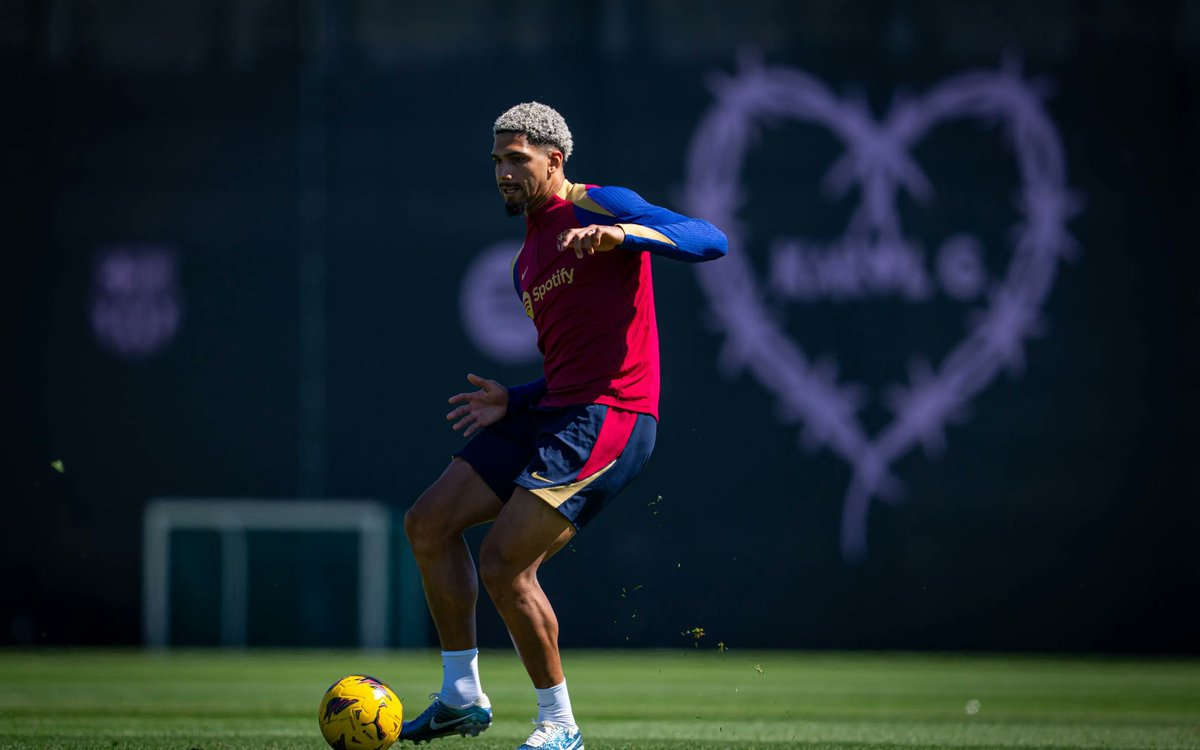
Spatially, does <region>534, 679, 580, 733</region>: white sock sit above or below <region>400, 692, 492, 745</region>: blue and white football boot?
above

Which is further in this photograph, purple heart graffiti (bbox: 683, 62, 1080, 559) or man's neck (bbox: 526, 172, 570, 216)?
purple heart graffiti (bbox: 683, 62, 1080, 559)

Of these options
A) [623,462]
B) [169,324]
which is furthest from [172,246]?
[623,462]

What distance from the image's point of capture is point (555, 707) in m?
5.49

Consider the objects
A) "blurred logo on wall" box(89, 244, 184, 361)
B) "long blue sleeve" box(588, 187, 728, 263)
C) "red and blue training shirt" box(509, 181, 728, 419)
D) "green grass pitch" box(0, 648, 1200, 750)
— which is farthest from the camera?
"blurred logo on wall" box(89, 244, 184, 361)

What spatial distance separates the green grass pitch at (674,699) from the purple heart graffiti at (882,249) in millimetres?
1866

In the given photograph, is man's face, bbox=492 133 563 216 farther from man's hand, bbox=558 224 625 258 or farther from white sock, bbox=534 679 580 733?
white sock, bbox=534 679 580 733

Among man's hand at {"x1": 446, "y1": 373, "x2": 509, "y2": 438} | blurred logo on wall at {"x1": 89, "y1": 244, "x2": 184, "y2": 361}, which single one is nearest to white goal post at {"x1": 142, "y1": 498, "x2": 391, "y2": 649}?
blurred logo on wall at {"x1": 89, "y1": 244, "x2": 184, "y2": 361}

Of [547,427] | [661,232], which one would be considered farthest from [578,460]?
[661,232]

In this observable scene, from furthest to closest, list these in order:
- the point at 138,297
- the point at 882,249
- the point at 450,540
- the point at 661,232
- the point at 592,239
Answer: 1. the point at 138,297
2. the point at 882,249
3. the point at 450,540
4. the point at 661,232
5. the point at 592,239

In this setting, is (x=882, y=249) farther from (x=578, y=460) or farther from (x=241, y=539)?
(x=578, y=460)

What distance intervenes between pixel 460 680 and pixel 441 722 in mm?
156

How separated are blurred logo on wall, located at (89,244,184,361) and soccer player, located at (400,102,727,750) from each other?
Result: 8.05 metres

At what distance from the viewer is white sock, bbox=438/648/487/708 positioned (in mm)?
5773

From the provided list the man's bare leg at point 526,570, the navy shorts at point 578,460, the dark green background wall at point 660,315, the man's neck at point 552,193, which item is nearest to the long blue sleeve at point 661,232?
the man's neck at point 552,193
